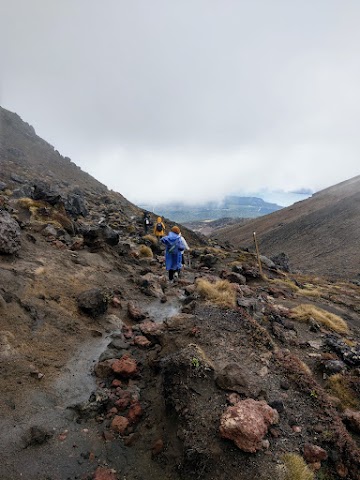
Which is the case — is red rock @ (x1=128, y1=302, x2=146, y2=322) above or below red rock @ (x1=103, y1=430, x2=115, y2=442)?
above

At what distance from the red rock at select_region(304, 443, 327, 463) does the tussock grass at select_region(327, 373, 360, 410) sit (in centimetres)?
235

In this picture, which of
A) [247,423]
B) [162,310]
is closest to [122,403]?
[247,423]

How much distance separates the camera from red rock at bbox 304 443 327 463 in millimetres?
5309

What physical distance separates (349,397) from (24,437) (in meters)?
7.34

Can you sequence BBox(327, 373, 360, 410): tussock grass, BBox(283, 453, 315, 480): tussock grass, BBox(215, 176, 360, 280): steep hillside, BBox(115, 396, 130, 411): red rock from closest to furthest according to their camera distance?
BBox(283, 453, 315, 480): tussock grass → BBox(115, 396, 130, 411): red rock → BBox(327, 373, 360, 410): tussock grass → BBox(215, 176, 360, 280): steep hillside

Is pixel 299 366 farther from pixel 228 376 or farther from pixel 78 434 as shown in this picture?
pixel 78 434

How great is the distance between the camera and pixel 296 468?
4.95 m

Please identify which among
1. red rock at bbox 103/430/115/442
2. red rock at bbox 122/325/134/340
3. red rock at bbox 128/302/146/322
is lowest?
A: red rock at bbox 103/430/115/442

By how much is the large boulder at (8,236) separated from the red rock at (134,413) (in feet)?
24.6

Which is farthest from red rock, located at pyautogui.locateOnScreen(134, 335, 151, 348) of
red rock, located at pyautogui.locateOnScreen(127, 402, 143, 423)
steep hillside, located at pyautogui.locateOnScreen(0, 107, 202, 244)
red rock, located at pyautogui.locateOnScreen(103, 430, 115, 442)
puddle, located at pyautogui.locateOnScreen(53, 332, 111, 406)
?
steep hillside, located at pyautogui.locateOnScreen(0, 107, 202, 244)

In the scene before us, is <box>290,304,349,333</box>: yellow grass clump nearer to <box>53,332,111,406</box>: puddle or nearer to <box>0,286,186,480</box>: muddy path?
<box>0,286,186,480</box>: muddy path

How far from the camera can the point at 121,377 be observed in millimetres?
7406

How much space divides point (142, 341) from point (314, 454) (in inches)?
192

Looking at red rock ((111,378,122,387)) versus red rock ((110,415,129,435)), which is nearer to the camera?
red rock ((110,415,129,435))
